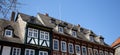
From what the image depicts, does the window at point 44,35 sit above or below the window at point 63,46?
above

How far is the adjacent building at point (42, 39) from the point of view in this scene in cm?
2502

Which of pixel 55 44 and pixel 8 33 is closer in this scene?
pixel 8 33

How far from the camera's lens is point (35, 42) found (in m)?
26.5

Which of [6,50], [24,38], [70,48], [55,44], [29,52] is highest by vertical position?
[24,38]

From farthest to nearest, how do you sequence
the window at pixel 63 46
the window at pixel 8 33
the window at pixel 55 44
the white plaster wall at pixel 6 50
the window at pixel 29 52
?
1. the window at pixel 63 46
2. the window at pixel 55 44
3. the window at pixel 29 52
4. the window at pixel 8 33
5. the white plaster wall at pixel 6 50

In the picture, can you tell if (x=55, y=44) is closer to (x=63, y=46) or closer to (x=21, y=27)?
(x=63, y=46)

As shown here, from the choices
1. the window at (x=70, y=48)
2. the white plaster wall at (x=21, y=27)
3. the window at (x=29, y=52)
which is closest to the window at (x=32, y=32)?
the white plaster wall at (x=21, y=27)

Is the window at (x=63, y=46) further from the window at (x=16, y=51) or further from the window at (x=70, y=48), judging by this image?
the window at (x=16, y=51)

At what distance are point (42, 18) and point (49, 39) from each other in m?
5.58

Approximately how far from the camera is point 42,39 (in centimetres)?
2750

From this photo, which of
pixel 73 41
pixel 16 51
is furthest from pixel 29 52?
pixel 73 41

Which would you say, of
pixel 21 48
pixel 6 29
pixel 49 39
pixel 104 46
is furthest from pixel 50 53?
pixel 104 46

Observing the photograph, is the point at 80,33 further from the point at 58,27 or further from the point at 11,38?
the point at 11,38

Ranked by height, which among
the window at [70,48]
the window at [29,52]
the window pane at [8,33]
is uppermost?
the window pane at [8,33]
